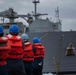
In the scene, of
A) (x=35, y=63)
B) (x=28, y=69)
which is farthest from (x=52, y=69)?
(x=28, y=69)

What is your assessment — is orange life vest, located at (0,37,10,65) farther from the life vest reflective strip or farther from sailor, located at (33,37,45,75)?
sailor, located at (33,37,45,75)

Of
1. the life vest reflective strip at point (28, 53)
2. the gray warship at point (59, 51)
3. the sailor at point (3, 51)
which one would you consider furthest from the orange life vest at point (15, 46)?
the gray warship at point (59, 51)

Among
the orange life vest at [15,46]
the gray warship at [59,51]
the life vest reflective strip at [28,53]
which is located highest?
the orange life vest at [15,46]

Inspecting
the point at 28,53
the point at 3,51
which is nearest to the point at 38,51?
the point at 28,53

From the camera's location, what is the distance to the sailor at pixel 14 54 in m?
8.15

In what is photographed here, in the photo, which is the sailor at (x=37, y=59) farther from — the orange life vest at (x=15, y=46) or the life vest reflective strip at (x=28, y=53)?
the orange life vest at (x=15, y=46)

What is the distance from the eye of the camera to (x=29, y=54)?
1016cm

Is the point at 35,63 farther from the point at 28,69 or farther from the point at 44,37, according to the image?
the point at 44,37

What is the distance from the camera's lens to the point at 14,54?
8.20 meters

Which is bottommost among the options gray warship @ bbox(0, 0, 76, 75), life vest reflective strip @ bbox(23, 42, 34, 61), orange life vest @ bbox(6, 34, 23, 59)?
gray warship @ bbox(0, 0, 76, 75)

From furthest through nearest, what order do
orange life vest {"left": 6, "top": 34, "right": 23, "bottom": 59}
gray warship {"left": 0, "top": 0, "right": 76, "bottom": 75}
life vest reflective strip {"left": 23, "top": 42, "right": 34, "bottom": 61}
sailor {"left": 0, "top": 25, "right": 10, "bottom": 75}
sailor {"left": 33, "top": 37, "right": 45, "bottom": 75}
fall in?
gray warship {"left": 0, "top": 0, "right": 76, "bottom": 75}
sailor {"left": 33, "top": 37, "right": 45, "bottom": 75}
life vest reflective strip {"left": 23, "top": 42, "right": 34, "bottom": 61}
orange life vest {"left": 6, "top": 34, "right": 23, "bottom": 59}
sailor {"left": 0, "top": 25, "right": 10, "bottom": 75}

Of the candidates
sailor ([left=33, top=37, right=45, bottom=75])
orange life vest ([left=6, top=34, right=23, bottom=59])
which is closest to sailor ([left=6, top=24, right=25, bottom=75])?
orange life vest ([left=6, top=34, right=23, bottom=59])

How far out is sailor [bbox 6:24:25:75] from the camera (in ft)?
26.7

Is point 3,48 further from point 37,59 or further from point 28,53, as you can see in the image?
point 37,59
